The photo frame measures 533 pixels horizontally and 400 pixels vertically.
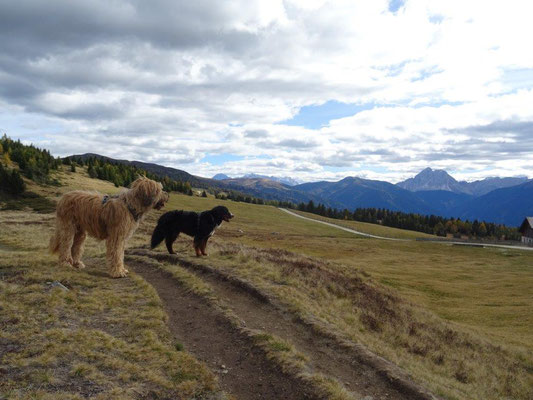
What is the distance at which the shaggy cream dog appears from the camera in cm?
1238

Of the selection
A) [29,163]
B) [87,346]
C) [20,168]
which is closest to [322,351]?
[87,346]

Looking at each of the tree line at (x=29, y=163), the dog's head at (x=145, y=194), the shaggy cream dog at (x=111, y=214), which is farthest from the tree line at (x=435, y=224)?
the shaggy cream dog at (x=111, y=214)

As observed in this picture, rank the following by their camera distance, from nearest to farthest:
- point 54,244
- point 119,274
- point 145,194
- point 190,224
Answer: point 145,194 → point 119,274 → point 54,244 → point 190,224

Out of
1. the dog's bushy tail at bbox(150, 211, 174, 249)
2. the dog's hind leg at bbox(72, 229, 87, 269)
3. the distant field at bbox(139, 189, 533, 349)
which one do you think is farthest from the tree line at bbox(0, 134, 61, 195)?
the dog's hind leg at bbox(72, 229, 87, 269)

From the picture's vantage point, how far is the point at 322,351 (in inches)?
361

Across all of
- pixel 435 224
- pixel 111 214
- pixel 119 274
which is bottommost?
pixel 119 274

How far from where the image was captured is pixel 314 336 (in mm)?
10016

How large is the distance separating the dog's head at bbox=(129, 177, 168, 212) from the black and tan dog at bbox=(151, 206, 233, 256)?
483 cm

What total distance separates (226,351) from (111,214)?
6.78m

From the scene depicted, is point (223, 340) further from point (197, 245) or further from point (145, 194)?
point (197, 245)

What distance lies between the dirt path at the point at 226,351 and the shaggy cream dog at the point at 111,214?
2416 millimetres

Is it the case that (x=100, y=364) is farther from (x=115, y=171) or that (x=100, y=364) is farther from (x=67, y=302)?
(x=115, y=171)

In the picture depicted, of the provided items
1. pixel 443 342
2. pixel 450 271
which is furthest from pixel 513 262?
pixel 443 342

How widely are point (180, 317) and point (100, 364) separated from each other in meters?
3.46
